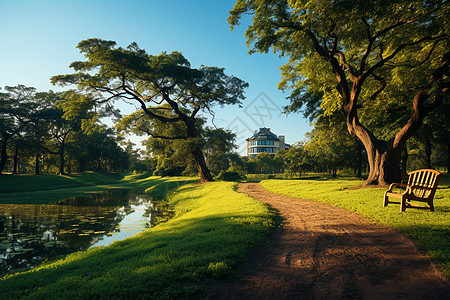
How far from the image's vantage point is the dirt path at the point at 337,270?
3.37m

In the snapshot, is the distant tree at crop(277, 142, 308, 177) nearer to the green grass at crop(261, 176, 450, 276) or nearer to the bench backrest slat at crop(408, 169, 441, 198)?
the green grass at crop(261, 176, 450, 276)

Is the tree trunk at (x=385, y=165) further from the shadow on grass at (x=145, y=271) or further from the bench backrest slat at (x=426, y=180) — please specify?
the shadow on grass at (x=145, y=271)

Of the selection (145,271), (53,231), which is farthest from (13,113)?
(145,271)

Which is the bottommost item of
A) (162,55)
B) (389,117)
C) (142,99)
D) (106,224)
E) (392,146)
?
(106,224)

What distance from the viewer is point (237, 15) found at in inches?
581

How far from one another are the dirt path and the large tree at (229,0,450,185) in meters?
10.00

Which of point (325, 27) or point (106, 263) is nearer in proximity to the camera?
point (106, 263)

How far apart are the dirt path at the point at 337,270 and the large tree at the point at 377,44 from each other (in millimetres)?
10000

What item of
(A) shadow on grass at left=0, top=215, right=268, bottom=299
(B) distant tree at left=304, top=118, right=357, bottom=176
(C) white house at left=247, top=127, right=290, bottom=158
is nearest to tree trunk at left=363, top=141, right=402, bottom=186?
(B) distant tree at left=304, top=118, right=357, bottom=176

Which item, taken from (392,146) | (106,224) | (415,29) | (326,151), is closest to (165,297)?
(106,224)

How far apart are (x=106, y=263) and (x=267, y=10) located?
605 inches

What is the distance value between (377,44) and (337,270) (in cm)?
1591

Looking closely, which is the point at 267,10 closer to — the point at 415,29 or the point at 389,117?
the point at 415,29

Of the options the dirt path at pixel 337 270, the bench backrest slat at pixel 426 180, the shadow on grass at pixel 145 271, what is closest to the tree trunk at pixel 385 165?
the bench backrest slat at pixel 426 180
